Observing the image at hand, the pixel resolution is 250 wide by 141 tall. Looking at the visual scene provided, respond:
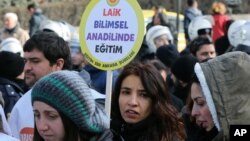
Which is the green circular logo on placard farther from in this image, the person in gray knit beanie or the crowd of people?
the person in gray knit beanie

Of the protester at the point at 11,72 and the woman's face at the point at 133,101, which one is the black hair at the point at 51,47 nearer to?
the woman's face at the point at 133,101

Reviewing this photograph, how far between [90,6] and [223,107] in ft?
8.26

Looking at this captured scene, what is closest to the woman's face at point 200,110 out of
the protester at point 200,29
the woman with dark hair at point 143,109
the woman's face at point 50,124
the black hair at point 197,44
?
the woman with dark hair at point 143,109

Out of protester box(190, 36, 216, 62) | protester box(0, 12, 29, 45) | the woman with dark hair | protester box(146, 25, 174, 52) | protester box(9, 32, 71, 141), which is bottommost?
protester box(0, 12, 29, 45)

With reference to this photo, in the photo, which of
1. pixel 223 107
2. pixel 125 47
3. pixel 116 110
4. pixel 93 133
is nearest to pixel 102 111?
pixel 93 133

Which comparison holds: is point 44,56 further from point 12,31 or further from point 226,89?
point 12,31

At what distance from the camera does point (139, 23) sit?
20.1 ft

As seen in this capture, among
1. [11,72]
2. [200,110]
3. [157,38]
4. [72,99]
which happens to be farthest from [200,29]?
[72,99]

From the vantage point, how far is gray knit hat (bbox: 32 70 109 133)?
4062 millimetres

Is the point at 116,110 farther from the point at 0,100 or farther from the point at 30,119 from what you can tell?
the point at 0,100

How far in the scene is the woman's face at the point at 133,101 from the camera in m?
5.02

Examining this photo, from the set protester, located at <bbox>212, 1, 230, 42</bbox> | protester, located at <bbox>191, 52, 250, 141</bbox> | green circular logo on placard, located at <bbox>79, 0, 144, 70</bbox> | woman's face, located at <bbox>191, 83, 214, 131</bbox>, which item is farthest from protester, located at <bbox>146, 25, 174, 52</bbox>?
protester, located at <bbox>191, 52, 250, 141</bbox>

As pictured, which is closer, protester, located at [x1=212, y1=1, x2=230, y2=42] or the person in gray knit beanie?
the person in gray knit beanie

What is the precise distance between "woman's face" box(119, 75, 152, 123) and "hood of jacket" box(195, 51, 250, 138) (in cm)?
88
